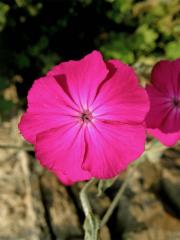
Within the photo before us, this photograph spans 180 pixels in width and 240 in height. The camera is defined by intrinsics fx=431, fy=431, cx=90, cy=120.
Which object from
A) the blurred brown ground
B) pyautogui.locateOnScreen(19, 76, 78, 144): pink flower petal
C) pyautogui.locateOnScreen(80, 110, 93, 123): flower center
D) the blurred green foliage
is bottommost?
the blurred brown ground

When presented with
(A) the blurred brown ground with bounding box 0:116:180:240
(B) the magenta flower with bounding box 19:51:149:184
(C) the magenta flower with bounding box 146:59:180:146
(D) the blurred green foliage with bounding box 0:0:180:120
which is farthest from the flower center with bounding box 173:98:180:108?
(D) the blurred green foliage with bounding box 0:0:180:120

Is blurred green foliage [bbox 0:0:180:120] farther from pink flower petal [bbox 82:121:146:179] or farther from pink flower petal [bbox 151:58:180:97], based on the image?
pink flower petal [bbox 82:121:146:179]

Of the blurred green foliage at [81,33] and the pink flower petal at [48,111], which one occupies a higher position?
the blurred green foliage at [81,33]

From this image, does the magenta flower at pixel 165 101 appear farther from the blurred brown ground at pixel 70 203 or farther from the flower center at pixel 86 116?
the blurred brown ground at pixel 70 203

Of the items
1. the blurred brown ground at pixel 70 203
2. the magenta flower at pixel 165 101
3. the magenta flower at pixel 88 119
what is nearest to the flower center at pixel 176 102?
the magenta flower at pixel 165 101

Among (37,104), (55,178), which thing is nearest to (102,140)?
(37,104)

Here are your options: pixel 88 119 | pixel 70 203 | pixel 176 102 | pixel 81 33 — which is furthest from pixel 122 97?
pixel 81 33

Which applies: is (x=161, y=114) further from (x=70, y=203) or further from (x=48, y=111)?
(x=70, y=203)

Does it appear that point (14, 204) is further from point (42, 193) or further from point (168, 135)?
point (168, 135)
